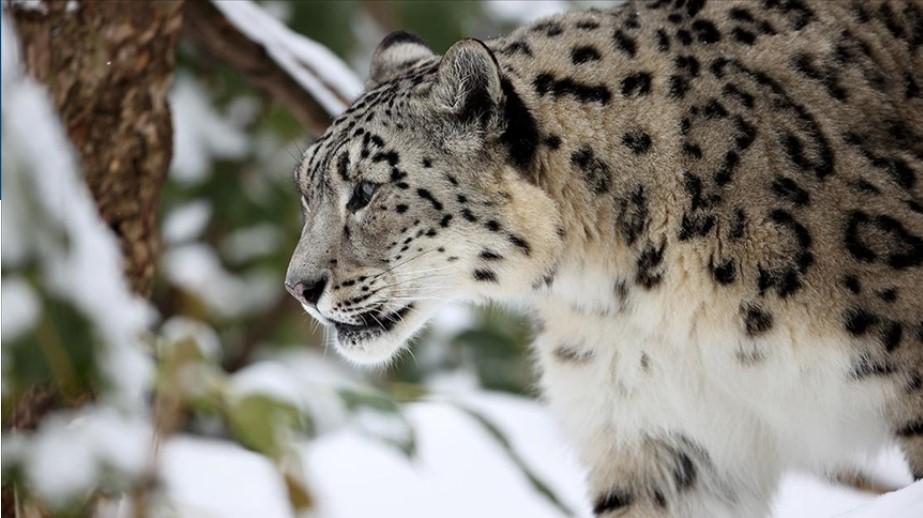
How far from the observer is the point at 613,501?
439 centimetres

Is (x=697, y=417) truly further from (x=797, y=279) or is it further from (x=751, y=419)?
(x=797, y=279)

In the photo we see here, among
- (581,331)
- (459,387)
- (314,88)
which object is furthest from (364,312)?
(459,387)

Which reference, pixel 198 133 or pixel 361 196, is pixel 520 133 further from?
pixel 198 133

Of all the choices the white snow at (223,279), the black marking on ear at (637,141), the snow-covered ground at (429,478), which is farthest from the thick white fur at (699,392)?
the white snow at (223,279)

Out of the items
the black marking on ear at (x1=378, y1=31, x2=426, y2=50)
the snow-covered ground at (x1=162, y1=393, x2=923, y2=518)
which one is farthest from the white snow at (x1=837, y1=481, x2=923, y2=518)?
the black marking on ear at (x1=378, y1=31, x2=426, y2=50)

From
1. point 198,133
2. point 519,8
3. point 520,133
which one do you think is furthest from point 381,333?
point 198,133

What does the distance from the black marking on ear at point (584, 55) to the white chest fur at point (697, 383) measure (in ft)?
1.95

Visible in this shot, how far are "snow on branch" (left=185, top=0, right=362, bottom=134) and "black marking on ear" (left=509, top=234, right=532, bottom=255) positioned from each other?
1.89 meters

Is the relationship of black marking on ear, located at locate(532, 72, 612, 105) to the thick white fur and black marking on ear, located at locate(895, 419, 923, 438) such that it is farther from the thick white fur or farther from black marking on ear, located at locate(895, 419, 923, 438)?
black marking on ear, located at locate(895, 419, 923, 438)

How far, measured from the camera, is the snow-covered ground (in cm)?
538

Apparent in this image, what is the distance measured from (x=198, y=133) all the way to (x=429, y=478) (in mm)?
3585

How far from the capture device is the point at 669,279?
3943 mm

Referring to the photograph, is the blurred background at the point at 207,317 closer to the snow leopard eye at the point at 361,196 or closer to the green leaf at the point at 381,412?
the green leaf at the point at 381,412

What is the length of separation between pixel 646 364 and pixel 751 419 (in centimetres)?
35
